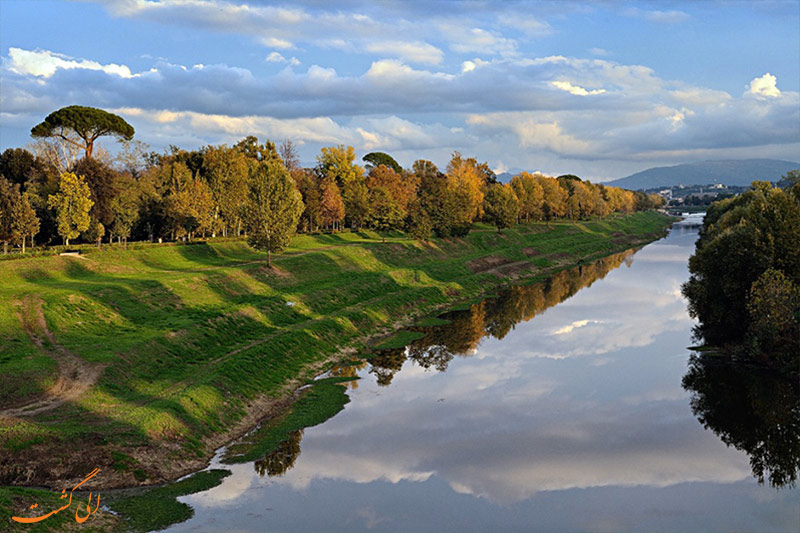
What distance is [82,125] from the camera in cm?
9856

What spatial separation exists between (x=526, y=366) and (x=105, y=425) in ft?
115

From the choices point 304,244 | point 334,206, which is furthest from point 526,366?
point 334,206

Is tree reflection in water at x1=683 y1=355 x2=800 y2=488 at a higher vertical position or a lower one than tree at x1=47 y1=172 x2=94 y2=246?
lower

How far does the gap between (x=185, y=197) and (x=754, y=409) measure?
82.0m

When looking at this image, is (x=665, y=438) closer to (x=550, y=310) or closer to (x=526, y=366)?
(x=526, y=366)

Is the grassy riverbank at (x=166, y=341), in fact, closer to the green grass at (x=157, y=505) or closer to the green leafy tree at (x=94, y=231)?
the green grass at (x=157, y=505)

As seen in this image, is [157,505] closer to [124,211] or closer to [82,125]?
[124,211]

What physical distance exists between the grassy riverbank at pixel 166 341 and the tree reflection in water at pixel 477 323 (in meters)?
4.52

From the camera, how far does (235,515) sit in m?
28.5

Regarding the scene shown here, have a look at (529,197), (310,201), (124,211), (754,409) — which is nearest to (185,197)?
(124,211)

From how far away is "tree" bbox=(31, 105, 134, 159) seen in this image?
96.6 meters

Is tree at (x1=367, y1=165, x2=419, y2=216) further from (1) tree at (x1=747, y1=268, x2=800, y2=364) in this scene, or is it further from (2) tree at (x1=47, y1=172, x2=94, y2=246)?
(1) tree at (x1=747, y1=268, x2=800, y2=364)

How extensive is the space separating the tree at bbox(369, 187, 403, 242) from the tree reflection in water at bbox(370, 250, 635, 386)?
107 feet

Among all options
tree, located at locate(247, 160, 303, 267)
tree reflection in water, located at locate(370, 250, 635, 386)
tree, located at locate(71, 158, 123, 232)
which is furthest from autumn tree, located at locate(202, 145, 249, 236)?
tree reflection in water, located at locate(370, 250, 635, 386)
